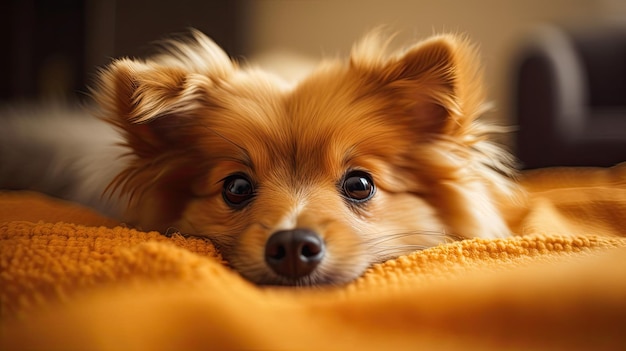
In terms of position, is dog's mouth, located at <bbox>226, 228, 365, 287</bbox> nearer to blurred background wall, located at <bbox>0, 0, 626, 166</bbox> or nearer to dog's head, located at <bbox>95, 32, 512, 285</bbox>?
dog's head, located at <bbox>95, 32, 512, 285</bbox>

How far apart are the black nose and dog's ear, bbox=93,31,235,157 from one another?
2.27ft

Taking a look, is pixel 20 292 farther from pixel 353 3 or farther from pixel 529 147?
pixel 353 3

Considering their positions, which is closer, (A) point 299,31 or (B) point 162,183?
(B) point 162,183

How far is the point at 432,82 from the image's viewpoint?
1976 mm

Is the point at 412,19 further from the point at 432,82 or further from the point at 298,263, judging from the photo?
the point at 298,263

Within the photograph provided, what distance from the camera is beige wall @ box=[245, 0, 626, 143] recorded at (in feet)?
23.2

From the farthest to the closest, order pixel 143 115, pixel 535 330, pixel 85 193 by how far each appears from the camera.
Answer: pixel 85 193 → pixel 143 115 → pixel 535 330

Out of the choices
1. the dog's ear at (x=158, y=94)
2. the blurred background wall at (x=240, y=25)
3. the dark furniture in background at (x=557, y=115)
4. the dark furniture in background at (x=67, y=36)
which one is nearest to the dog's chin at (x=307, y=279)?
the dog's ear at (x=158, y=94)

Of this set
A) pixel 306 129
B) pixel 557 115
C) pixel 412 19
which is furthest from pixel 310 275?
pixel 412 19

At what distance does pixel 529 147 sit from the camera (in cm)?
442

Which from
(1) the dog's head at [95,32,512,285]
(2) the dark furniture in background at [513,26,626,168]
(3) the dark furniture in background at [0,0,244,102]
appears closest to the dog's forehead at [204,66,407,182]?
(1) the dog's head at [95,32,512,285]

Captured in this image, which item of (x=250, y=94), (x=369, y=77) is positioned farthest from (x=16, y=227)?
(x=369, y=77)

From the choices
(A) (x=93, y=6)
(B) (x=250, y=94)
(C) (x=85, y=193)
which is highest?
(B) (x=250, y=94)

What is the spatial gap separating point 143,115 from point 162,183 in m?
0.26
